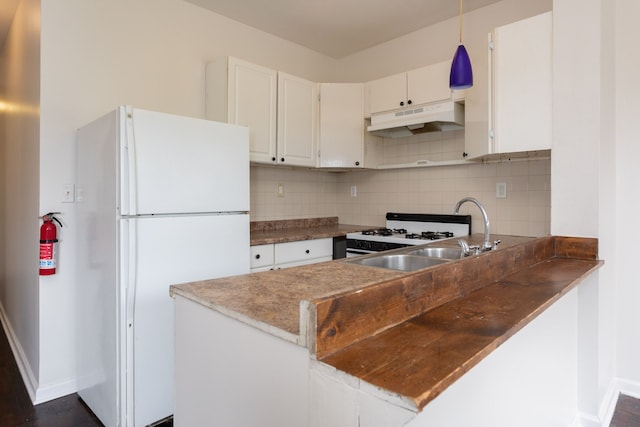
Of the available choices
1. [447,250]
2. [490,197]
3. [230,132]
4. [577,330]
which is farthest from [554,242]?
[230,132]

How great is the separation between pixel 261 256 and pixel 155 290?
784mm

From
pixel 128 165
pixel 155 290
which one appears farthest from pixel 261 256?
pixel 128 165

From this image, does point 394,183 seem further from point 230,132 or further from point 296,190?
point 230,132

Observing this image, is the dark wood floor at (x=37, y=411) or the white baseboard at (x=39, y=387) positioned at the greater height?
the white baseboard at (x=39, y=387)

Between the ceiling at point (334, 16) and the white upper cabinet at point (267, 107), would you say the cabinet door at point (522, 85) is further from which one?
the white upper cabinet at point (267, 107)

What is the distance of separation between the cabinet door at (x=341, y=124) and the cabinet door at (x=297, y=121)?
81 millimetres

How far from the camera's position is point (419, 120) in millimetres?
2852

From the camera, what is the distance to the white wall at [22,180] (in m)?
2.22

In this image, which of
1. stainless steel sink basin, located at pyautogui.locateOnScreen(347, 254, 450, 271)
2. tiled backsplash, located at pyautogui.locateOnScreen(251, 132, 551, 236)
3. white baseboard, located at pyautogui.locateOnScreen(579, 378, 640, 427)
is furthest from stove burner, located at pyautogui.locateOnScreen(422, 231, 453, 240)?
white baseboard, located at pyautogui.locateOnScreen(579, 378, 640, 427)

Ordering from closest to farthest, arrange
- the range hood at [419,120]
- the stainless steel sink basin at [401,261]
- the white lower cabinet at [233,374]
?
the white lower cabinet at [233,374]
the stainless steel sink basin at [401,261]
the range hood at [419,120]

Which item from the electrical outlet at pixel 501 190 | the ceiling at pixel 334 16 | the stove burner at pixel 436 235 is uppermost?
the ceiling at pixel 334 16

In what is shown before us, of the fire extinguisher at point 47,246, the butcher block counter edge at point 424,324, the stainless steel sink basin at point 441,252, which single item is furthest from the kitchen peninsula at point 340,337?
the fire extinguisher at point 47,246

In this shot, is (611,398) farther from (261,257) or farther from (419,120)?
(261,257)

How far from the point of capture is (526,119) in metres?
2.21
